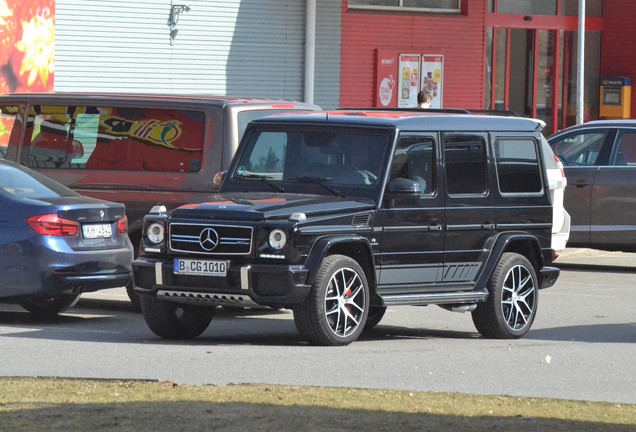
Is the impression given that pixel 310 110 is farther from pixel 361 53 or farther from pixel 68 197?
pixel 361 53

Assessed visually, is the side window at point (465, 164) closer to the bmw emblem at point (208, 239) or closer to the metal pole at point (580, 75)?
the bmw emblem at point (208, 239)

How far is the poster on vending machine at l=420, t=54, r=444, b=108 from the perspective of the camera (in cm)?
2989

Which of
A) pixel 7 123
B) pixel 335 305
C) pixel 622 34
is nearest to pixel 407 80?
pixel 622 34

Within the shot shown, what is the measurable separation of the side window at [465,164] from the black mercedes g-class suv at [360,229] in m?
0.01

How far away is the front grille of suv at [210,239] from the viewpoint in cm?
1138

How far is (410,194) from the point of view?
1212 cm

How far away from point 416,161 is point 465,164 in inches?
22.6

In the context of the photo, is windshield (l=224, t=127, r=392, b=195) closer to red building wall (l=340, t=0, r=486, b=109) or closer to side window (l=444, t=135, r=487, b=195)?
side window (l=444, t=135, r=487, b=195)

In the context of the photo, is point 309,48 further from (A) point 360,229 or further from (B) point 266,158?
(A) point 360,229

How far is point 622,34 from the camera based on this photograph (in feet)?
110

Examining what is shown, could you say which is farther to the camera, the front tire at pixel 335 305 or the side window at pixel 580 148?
the side window at pixel 580 148

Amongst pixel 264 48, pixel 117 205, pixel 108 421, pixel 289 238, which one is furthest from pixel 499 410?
pixel 264 48

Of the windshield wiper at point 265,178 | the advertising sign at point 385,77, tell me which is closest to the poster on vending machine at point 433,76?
the advertising sign at point 385,77

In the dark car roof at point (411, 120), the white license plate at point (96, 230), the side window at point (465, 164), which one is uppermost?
the dark car roof at point (411, 120)
